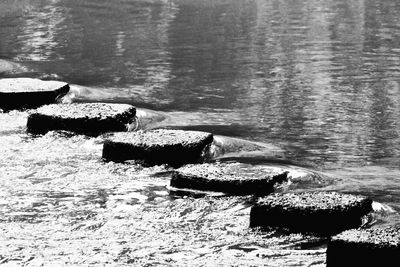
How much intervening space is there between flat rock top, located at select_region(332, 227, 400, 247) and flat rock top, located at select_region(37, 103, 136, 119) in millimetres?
1776

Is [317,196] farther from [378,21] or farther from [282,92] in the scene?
[378,21]

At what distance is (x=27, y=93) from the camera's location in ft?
14.8

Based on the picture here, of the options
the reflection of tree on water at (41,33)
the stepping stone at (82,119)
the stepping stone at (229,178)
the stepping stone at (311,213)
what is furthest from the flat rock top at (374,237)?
the reflection of tree on water at (41,33)

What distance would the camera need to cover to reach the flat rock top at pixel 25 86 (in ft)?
14.9

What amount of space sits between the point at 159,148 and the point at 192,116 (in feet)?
2.95

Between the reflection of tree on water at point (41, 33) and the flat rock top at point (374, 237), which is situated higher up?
the flat rock top at point (374, 237)

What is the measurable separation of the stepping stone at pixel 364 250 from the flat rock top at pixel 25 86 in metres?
2.47

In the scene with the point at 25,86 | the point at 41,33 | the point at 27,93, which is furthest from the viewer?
the point at 41,33

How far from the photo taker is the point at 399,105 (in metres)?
4.40

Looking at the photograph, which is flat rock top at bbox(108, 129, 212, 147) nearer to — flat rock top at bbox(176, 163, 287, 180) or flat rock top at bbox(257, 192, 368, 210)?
flat rock top at bbox(176, 163, 287, 180)

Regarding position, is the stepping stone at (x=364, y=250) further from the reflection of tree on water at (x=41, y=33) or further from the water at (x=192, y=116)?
the reflection of tree on water at (x=41, y=33)

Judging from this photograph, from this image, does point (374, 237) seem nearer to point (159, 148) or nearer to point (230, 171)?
point (230, 171)

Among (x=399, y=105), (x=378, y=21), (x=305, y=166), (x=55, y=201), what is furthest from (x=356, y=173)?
(x=378, y=21)

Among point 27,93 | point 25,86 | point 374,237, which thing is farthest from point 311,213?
point 25,86
